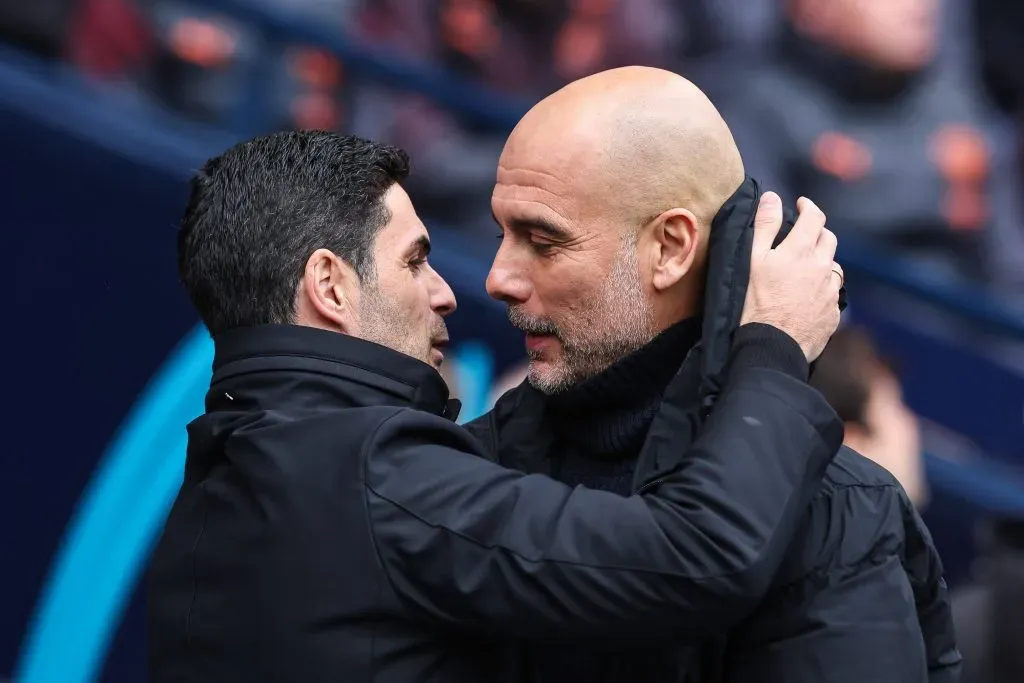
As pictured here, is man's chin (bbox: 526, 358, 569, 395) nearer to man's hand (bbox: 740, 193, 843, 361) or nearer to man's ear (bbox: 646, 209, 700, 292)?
man's ear (bbox: 646, 209, 700, 292)

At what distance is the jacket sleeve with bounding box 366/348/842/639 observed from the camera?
177 centimetres

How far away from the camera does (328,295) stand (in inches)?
83.8

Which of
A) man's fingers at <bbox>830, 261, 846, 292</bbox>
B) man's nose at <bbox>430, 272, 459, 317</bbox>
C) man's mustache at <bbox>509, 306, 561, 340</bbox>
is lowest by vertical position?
man's mustache at <bbox>509, 306, 561, 340</bbox>

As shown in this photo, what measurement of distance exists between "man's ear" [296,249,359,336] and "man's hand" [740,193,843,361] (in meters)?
0.59

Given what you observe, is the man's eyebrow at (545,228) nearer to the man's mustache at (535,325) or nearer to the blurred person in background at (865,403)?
the man's mustache at (535,325)

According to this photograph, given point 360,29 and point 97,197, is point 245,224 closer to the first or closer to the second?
point 97,197

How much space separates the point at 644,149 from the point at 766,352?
0.35 m

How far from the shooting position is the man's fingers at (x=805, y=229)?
199cm

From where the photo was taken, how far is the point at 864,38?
223 inches

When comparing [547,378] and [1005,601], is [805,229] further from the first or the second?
[1005,601]

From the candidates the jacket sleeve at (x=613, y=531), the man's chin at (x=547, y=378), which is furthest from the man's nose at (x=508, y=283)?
the jacket sleeve at (x=613, y=531)

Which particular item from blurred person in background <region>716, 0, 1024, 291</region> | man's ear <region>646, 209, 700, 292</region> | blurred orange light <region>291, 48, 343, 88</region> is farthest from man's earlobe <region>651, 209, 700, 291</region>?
blurred person in background <region>716, 0, 1024, 291</region>

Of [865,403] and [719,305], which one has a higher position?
[865,403]

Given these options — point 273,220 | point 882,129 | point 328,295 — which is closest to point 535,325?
point 328,295
